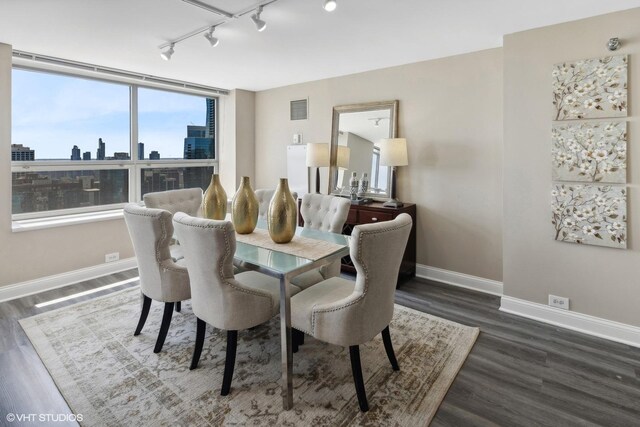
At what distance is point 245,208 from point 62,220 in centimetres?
253

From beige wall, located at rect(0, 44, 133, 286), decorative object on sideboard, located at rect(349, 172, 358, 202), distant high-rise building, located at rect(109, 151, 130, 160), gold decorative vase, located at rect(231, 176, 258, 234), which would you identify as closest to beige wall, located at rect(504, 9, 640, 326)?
decorative object on sideboard, located at rect(349, 172, 358, 202)

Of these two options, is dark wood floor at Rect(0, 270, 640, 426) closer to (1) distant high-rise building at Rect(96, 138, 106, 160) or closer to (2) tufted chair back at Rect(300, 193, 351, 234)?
(2) tufted chair back at Rect(300, 193, 351, 234)

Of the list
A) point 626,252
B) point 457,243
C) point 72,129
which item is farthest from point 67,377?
point 626,252

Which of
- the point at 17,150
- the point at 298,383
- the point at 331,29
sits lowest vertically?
the point at 298,383

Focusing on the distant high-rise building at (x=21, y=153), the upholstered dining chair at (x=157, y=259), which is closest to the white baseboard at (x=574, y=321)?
the upholstered dining chair at (x=157, y=259)

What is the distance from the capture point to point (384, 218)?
368cm

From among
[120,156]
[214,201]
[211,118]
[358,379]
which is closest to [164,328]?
[214,201]

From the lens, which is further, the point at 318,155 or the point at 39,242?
the point at 318,155

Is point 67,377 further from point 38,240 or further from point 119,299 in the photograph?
point 38,240

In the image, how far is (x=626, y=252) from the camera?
8.49ft

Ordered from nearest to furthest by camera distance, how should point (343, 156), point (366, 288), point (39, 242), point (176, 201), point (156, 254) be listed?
1. point (366, 288)
2. point (156, 254)
3. point (176, 201)
4. point (39, 242)
5. point (343, 156)

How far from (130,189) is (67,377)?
9.53ft

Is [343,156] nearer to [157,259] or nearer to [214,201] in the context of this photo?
[214,201]

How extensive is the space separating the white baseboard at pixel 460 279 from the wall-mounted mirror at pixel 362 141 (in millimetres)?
957
